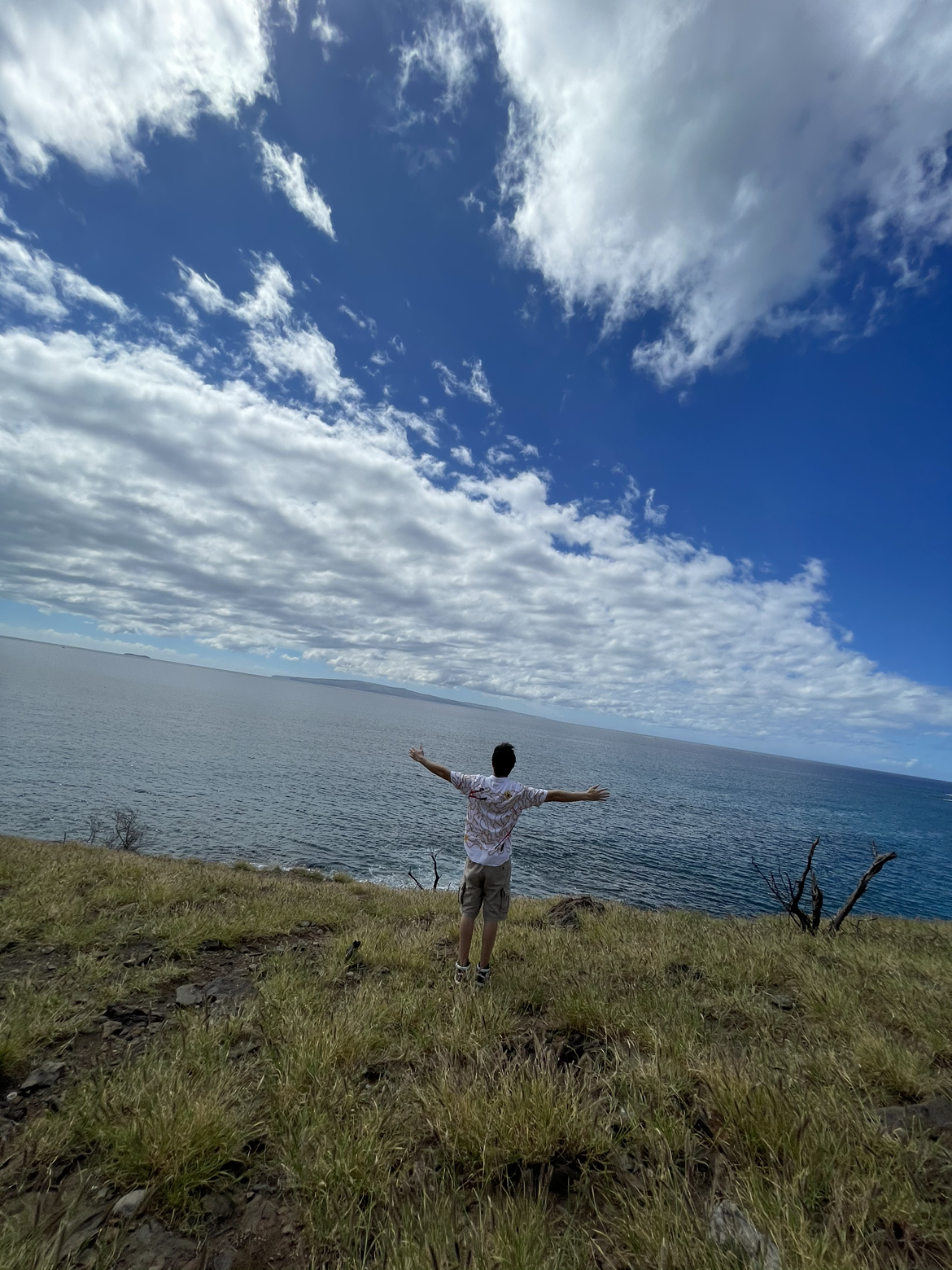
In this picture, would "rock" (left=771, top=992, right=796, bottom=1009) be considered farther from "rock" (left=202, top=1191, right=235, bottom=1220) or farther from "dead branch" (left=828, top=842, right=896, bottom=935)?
"rock" (left=202, top=1191, right=235, bottom=1220)

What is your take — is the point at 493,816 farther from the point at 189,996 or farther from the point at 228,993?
the point at 189,996

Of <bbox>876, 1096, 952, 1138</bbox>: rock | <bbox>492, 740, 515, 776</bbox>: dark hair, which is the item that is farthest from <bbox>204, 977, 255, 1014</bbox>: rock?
<bbox>876, 1096, 952, 1138</bbox>: rock

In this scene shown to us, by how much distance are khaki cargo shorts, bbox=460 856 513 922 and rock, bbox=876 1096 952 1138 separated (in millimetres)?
4157

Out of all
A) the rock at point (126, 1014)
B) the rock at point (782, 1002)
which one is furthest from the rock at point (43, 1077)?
the rock at point (782, 1002)

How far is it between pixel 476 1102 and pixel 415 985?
3331mm

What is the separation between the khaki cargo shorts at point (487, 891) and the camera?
Result: 7.02m

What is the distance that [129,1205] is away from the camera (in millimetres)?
3156

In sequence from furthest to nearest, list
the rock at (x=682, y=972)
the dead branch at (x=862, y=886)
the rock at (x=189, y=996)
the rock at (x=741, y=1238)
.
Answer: the dead branch at (x=862, y=886), the rock at (x=682, y=972), the rock at (x=189, y=996), the rock at (x=741, y=1238)

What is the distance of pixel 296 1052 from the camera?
4.58 meters

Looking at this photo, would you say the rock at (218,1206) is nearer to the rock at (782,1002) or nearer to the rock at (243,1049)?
the rock at (243,1049)

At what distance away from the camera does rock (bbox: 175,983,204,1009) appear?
20.7 ft

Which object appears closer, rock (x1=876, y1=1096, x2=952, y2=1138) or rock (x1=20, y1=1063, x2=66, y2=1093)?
rock (x1=876, y1=1096, x2=952, y2=1138)

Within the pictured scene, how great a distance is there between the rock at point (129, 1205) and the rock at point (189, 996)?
3425mm

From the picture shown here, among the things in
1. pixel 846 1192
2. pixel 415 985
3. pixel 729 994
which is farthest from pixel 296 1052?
pixel 729 994
